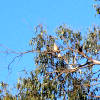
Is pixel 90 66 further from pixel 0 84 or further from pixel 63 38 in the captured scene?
pixel 0 84

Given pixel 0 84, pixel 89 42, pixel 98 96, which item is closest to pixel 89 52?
pixel 89 42

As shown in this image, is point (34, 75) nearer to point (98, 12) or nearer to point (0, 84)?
point (0, 84)

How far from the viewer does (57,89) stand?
12.2 metres

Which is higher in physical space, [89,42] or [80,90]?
[89,42]

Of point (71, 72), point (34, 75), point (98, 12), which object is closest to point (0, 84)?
point (34, 75)

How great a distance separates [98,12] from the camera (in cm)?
1223

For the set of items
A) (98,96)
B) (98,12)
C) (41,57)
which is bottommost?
(98,96)

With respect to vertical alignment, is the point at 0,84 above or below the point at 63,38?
below

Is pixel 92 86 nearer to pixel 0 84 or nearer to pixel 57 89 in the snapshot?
pixel 57 89

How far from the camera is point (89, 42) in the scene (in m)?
12.5

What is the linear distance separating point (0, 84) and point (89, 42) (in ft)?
7.99

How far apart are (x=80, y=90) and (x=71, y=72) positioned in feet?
1.61

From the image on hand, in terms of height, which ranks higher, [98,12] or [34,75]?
[98,12]

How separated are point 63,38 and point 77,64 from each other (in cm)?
92
